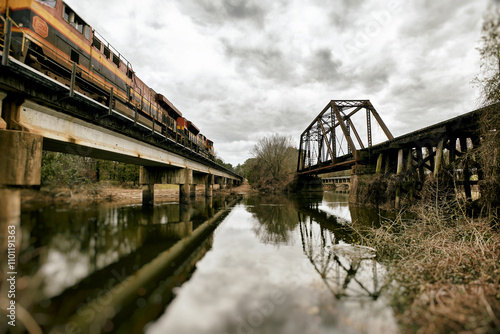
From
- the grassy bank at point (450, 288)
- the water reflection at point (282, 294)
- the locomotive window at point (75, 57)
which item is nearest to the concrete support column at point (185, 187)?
the locomotive window at point (75, 57)

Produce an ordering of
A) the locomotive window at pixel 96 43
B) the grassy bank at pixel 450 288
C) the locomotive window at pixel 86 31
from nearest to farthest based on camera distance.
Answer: the grassy bank at pixel 450 288, the locomotive window at pixel 86 31, the locomotive window at pixel 96 43

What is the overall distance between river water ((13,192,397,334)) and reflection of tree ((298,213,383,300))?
0.02 metres

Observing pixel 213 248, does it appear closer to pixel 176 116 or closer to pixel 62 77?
pixel 62 77

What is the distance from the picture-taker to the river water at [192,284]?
9.84 ft

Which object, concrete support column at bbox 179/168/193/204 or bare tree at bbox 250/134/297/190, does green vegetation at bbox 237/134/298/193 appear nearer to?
bare tree at bbox 250/134/297/190

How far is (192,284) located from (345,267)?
348cm

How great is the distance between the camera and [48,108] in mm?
6523

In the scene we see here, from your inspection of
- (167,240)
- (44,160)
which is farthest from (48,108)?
(44,160)

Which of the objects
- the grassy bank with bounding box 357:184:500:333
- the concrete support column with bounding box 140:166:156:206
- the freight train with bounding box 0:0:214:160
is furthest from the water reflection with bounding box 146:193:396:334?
the concrete support column with bounding box 140:166:156:206

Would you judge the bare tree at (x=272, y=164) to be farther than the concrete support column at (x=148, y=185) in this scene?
Yes

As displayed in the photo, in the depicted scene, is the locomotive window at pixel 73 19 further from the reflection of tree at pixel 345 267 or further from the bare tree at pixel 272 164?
the bare tree at pixel 272 164

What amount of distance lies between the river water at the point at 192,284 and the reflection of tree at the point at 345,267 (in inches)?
0.9

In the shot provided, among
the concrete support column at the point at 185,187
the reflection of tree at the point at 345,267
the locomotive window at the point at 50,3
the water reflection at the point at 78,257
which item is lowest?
the reflection of tree at the point at 345,267

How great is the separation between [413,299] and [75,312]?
17.1ft
